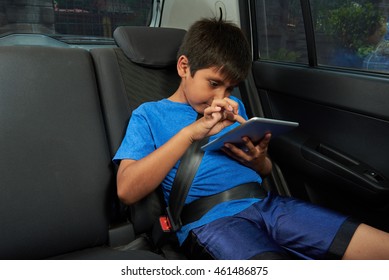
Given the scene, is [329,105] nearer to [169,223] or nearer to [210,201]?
[210,201]

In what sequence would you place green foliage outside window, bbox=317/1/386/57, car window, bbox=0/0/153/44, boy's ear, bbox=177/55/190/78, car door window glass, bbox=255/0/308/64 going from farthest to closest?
1. car window, bbox=0/0/153/44
2. car door window glass, bbox=255/0/308/64
3. green foliage outside window, bbox=317/1/386/57
4. boy's ear, bbox=177/55/190/78

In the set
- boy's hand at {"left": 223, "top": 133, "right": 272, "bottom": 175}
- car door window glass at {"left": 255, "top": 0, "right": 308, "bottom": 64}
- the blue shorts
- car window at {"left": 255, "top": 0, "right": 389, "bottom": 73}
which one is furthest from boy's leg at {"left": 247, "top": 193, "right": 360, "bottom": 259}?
car door window glass at {"left": 255, "top": 0, "right": 308, "bottom": 64}

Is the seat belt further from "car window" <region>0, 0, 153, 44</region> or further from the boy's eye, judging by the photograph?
"car window" <region>0, 0, 153, 44</region>

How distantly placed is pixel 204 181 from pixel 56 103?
1.72ft

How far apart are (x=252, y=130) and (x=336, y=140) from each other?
0.61 metres

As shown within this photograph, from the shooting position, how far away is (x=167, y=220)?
1188 millimetres

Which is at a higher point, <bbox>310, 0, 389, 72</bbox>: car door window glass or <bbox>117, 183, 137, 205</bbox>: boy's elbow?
<bbox>310, 0, 389, 72</bbox>: car door window glass

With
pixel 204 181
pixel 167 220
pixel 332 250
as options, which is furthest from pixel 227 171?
pixel 332 250

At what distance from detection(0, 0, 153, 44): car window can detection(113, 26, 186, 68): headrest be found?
0.78m

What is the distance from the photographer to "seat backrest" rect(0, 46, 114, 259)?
1.06m

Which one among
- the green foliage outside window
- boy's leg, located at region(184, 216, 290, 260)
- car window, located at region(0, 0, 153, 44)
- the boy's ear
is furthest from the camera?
car window, located at region(0, 0, 153, 44)

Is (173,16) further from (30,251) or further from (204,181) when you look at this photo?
(30,251)

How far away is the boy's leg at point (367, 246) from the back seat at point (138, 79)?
1.65 ft

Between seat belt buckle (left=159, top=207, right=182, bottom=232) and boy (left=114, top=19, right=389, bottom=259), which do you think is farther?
seat belt buckle (left=159, top=207, right=182, bottom=232)
